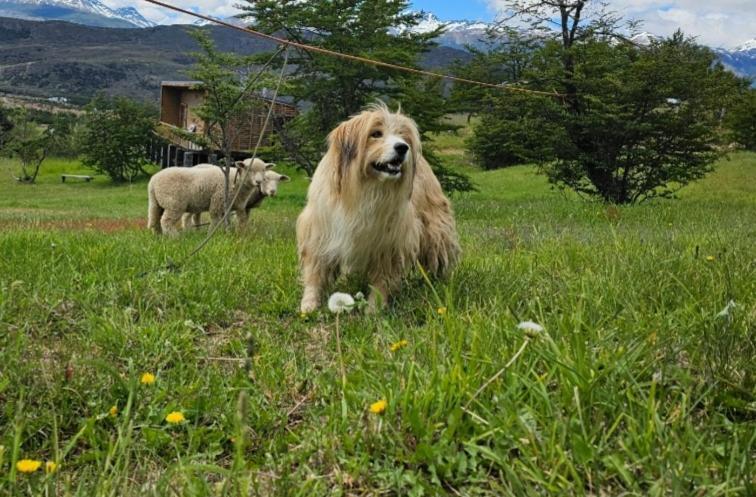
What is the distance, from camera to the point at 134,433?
2348 mm

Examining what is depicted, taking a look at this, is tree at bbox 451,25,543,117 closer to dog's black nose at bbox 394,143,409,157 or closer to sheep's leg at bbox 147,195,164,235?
sheep's leg at bbox 147,195,164,235

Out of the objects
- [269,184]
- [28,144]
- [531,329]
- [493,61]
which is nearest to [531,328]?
[531,329]

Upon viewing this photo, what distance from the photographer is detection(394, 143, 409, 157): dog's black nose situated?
4293mm

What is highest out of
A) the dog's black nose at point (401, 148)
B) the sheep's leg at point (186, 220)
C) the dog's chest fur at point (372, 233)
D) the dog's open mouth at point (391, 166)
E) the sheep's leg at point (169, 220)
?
the dog's black nose at point (401, 148)

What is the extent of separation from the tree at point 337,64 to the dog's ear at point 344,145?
50.4 ft

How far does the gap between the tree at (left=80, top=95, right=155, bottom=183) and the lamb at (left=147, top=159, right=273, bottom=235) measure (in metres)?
40.4

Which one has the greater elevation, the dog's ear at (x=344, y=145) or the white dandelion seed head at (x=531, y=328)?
the dog's ear at (x=344, y=145)

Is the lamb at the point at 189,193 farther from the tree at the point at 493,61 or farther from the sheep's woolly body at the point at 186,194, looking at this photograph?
the tree at the point at 493,61

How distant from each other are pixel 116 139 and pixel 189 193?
140ft

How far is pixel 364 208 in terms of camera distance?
14.6 ft

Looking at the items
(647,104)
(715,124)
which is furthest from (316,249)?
(715,124)

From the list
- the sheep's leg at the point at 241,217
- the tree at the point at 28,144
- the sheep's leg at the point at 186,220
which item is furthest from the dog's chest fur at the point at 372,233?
the tree at the point at 28,144

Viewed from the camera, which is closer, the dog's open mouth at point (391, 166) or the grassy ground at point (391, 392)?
the grassy ground at point (391, 392)

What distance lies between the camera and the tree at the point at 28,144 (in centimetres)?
5388
